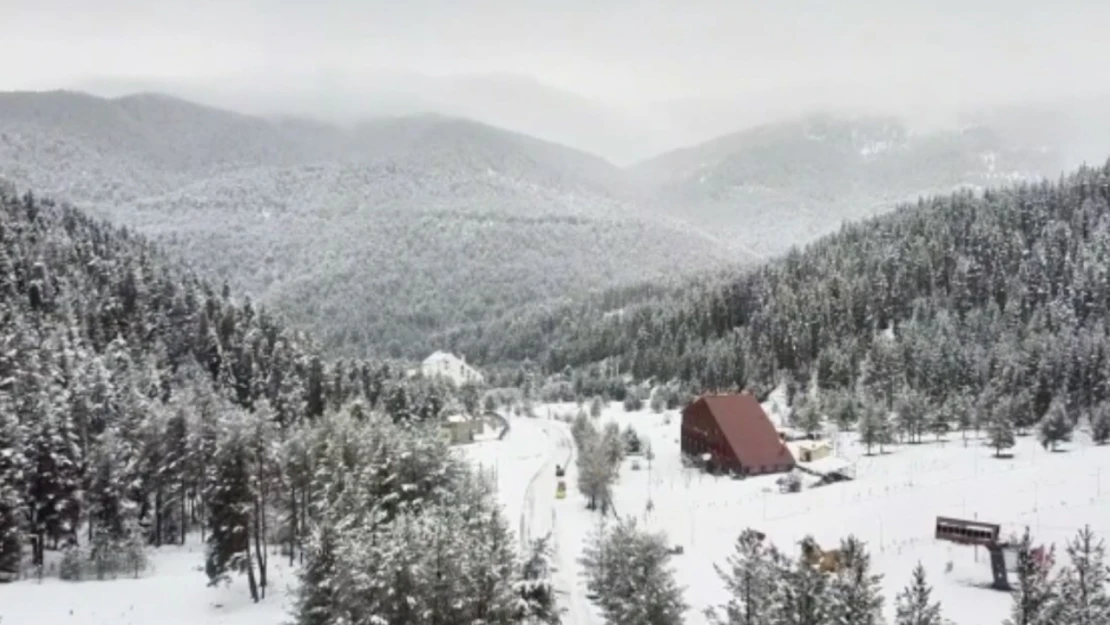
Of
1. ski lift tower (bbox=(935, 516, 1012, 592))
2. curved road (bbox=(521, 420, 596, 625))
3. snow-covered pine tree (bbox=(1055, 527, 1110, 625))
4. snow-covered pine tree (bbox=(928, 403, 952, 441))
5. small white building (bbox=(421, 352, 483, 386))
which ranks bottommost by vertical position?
curved road (bbox=(521, 420, 596, 625))

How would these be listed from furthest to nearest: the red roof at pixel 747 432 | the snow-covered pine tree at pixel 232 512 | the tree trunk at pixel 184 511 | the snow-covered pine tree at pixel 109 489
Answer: the red roof at pixel 747 432 < the tree trunk at pixel 184 511 < the snow-covered pine tree at pixel 109 489 < the snow-covered pine tree at pixel 232 512

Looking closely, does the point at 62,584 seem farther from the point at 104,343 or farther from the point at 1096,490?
the point at 1096,490

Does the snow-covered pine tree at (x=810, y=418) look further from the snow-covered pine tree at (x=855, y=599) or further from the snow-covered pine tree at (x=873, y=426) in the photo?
the snow-covered pine tree at (x=855, y=599)

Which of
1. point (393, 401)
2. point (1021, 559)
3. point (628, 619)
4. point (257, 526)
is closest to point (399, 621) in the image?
point (628, 619)

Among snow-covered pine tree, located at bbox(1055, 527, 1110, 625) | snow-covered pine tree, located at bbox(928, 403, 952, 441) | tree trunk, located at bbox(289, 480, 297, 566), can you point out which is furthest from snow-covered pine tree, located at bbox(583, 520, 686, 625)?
snow-covered pine tree, located at bbox(928, 403, 952, 441)

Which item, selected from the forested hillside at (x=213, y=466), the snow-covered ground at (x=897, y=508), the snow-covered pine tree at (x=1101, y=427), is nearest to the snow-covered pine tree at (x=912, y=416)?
the snow-covered ground at (x=897, y=508)

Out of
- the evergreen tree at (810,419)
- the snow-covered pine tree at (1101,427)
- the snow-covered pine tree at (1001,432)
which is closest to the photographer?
the snow-covered pine tree at (1001,432)

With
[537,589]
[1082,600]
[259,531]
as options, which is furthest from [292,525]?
[1082,600]

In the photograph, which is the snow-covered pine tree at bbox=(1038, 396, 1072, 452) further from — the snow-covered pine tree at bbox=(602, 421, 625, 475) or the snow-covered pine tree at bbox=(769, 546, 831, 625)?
the snow-covered pine tree at bbox=(769, 546, 831, 625)
